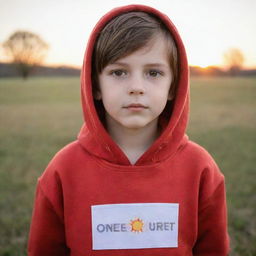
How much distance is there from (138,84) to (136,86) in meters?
0.02

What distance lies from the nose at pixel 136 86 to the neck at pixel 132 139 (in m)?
0.30

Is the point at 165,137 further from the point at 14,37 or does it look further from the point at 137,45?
the point at 14,37

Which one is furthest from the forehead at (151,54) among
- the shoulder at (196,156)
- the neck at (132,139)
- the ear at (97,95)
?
the shoulder at (196,156)

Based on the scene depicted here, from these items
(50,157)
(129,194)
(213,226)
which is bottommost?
(50,157)

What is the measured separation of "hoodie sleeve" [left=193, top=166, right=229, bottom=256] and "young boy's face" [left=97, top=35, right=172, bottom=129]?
523mm

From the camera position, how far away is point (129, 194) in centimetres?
160

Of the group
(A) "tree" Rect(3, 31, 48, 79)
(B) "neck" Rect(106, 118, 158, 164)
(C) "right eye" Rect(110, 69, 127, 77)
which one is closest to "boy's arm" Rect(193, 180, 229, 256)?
(B) "neck" Rect(106, 118, 158, 164)

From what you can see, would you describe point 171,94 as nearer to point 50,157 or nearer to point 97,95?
point 97,95

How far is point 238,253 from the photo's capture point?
2.82m

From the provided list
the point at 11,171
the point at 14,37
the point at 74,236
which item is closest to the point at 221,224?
the point at 74,236

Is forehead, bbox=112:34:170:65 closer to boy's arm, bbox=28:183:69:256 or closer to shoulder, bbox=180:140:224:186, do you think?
shoulder, bbox=180:140:224:186

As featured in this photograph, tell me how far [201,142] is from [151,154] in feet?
17.4

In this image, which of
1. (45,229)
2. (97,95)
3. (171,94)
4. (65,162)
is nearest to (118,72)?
(97,95)

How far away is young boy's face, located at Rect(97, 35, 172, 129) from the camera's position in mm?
1506
